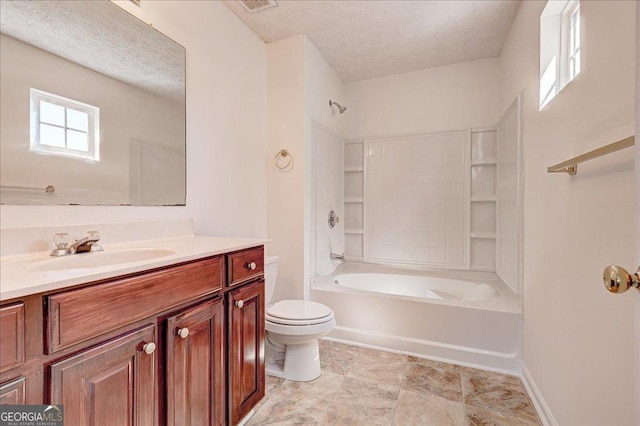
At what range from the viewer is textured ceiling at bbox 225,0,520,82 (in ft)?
6.71

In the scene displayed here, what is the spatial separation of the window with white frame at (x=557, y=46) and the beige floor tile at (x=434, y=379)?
1.70 meters

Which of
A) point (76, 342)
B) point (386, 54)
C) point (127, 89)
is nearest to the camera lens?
point (76, 342)

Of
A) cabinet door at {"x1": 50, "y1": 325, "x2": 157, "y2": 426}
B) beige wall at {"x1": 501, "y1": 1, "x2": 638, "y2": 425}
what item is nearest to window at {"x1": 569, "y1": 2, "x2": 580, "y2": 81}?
beige wall at {"x1": 501, "y1": 1, "x2": 638, "y2": 425}

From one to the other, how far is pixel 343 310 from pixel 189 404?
4.94 ft

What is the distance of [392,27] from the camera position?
228 centimetres

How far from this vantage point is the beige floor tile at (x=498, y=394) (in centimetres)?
156

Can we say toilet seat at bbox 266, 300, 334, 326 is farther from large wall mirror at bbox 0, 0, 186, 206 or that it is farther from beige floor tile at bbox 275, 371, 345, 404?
large wall mirror at bbox 0, 0, 186, 206

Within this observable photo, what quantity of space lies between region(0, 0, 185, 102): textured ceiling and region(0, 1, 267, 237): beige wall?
0.26 feet

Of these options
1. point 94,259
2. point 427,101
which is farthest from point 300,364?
point 427,101

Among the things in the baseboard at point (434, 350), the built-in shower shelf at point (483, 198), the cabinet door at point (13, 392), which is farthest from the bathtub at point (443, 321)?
the cabinet door at point (13, 392)

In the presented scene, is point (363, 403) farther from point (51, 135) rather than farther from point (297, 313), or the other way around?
point (51, 135)

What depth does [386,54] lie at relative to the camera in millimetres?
2697

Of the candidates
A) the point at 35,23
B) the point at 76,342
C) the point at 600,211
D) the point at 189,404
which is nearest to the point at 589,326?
the point at 600,211

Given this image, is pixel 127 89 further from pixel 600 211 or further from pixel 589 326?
pixel 589 326
